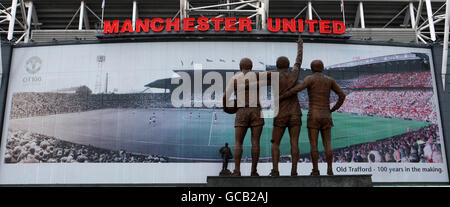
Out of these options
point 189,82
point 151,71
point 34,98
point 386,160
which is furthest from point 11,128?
point 386,160

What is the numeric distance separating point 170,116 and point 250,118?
609 inches

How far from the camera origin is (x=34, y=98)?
91.8ft

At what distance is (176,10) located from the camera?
126ft

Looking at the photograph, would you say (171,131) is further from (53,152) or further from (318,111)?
(318,111)

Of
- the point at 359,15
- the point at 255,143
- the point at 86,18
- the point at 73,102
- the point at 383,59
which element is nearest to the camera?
the point at 255,143

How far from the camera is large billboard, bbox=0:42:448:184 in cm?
2662

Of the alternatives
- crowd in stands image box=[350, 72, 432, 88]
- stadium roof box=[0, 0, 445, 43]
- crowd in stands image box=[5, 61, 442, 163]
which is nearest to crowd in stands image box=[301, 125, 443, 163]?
crowd in stands image box=[5, 61, 442, 163]

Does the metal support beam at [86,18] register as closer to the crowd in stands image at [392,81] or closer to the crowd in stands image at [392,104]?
the crowd in stands image at [392,104]

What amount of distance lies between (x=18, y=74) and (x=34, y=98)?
6.68 ft

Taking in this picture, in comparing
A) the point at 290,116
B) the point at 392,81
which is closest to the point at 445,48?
the point at 392,81

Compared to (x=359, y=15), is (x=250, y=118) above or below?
below

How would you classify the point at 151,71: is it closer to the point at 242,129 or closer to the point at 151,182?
the point at 151,182
